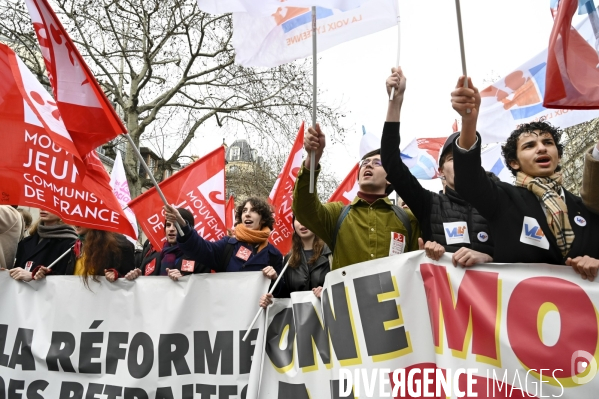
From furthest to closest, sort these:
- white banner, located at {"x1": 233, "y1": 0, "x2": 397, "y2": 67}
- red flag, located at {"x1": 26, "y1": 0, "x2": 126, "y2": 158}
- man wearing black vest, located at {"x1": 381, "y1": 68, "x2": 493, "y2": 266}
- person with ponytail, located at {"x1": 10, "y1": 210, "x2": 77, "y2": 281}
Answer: person with ponytail, located at {"x1": 10, "y1": 210, "x2": 77, "y2": 281}, red flag, located at {"x1": 26, "y1": 0, "x2": 126, "y2": 158}, white banner, located at {"x1": 233, "y1": 0, "x2": 397, "y2": 67}, man wearing black vest, located at {"x1": 381, "y1": 68, "x2": 493, "y2": 266}

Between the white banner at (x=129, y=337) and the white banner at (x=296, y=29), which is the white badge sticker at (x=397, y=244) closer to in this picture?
the white banner at (x=129, y=337)

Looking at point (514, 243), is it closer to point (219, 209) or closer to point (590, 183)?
point (590, 183)

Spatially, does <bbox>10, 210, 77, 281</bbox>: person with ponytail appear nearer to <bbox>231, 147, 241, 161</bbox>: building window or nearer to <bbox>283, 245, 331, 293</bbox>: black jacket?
<bbox>283, 245, 331, 293</bbox>: black jacket

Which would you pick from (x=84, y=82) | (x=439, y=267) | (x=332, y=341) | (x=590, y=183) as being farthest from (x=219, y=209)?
(x=590, y=183)

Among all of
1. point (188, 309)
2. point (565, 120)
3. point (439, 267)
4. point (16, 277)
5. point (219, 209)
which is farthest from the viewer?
point (219, 209)

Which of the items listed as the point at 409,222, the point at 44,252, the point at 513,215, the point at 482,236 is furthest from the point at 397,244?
the point at 44,252

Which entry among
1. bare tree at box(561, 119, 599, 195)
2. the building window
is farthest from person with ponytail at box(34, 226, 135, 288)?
the building window

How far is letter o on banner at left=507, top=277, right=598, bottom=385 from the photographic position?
246cm

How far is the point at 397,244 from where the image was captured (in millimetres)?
3217

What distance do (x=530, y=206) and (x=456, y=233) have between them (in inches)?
17.8

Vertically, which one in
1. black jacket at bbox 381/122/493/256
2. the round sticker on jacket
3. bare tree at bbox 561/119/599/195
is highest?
bare tree at bbox 561/119/599/195

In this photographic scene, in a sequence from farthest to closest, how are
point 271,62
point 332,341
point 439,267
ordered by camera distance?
point 271,62 → point 332,341 → point 439,267

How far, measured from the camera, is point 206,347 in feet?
12.1

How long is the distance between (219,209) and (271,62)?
2703 millimetres
